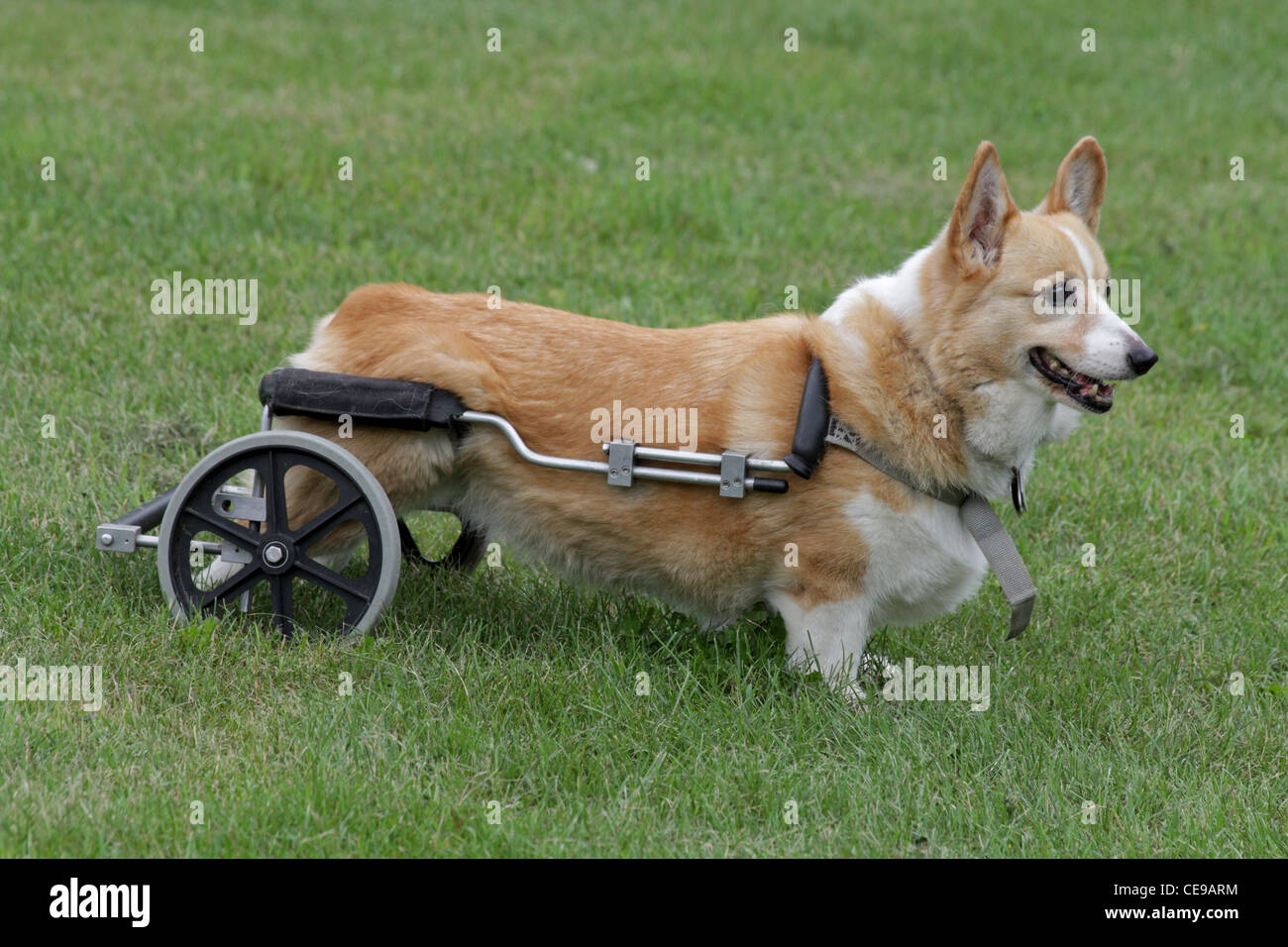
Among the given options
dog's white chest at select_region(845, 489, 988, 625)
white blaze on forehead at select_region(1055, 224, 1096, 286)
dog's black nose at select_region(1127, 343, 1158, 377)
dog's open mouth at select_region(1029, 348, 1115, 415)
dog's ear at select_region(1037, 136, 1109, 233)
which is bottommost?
dog's white chest at select_region(845, 489, 988, 625)

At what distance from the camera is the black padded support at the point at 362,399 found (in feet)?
13.2

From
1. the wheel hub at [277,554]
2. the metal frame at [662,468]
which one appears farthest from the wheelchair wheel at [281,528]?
the metal frame at [662,468]

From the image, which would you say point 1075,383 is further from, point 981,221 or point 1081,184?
point 1081,184

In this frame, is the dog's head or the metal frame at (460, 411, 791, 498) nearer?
the dog's head

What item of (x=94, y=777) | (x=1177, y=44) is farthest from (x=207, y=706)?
(x=1177, y=44)

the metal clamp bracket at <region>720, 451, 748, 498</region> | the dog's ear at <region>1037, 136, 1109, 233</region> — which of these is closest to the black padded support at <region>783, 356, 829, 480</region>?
the metal clamp bracket at <region>720, 451, 748, 498</region>

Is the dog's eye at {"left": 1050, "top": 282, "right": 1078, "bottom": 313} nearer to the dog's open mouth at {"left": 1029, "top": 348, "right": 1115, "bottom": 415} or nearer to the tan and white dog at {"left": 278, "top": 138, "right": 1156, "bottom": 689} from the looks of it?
the tan and white dog at {"left": 278, "top": 138, "right": 1156, "bottom": 689}

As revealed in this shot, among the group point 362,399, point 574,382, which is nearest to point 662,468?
point 574,382

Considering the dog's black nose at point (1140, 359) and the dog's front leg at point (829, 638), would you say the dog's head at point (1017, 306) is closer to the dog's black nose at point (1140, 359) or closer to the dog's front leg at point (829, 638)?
the dog's black nose at point (1140, 359)

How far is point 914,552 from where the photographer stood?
403cm

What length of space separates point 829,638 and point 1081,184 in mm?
1619

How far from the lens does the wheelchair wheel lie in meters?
4.03

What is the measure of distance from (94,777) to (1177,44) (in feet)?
41.2
